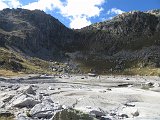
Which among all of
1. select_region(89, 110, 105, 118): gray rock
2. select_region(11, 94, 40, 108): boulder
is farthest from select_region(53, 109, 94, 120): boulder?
select_region(11, 94, 40, 108): boulder

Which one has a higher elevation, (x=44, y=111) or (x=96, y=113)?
(x=44, y=111)

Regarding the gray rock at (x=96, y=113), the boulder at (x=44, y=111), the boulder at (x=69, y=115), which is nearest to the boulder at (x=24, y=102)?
the boulder at (x=44, y=111)

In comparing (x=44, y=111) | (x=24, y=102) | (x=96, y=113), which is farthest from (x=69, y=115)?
(x=24, y=102)

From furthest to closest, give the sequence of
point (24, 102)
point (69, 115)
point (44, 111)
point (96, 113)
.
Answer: point (24, 102) → point (96, 113) → point (44, 111) → point (69, 115)

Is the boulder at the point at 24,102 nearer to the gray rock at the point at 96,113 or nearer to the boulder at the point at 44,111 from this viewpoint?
the boulder at the point at 44,111

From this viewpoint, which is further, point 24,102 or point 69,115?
point 24,102

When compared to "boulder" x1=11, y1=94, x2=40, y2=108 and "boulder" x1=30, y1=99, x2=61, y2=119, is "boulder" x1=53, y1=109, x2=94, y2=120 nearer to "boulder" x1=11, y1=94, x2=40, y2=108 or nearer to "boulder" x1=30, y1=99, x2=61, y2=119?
"boulder" x1=30, y1=99, x2=61, y2=119

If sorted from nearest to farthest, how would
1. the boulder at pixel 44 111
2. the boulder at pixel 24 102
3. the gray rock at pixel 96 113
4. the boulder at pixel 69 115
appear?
the boulder at pixel 69 115, the boulder at pixel 44 111, the gray rock at pixel 96 113, the boulder at pixel 24 102

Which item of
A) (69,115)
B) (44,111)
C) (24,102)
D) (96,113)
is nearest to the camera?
(69,115)

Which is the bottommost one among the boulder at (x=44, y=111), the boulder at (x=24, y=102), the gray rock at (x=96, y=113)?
the gray rock at (x=96, y=113)

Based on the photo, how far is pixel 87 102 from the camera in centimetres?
4588

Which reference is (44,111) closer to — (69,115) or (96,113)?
(69,115)

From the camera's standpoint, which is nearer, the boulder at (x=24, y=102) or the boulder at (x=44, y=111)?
the boulder at (x=44, y=111)

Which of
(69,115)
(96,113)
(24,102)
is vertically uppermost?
(24,102)
